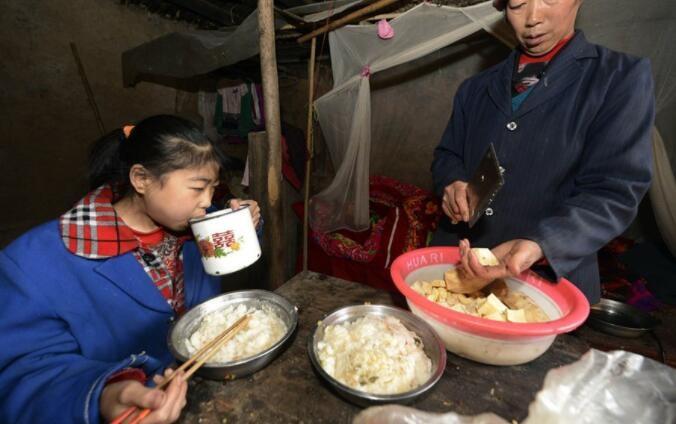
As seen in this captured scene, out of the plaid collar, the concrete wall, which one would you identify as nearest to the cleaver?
the plaid collar

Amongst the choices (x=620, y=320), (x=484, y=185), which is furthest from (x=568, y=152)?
(x=620, y=320)

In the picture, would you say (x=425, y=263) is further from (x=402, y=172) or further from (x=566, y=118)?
(x=402, y=172)

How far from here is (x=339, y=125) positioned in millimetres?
3771

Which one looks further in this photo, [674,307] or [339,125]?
[339,125]

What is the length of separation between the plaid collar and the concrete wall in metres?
4.51

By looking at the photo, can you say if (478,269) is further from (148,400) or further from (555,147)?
(148,400)

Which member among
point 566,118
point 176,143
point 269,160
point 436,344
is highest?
point 566,118

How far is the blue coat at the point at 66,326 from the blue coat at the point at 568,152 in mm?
1637

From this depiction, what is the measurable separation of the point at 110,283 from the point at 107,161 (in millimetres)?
623

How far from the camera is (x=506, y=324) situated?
937mm

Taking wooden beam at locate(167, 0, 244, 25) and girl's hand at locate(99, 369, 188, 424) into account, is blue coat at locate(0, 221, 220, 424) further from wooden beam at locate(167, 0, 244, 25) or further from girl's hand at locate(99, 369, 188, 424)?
wooden beam at locate(167, 0, 244, 25)

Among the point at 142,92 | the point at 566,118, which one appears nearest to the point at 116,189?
the point at 566,118

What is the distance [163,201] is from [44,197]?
5.03 m

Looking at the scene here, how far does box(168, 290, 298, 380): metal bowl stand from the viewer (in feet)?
3.16
